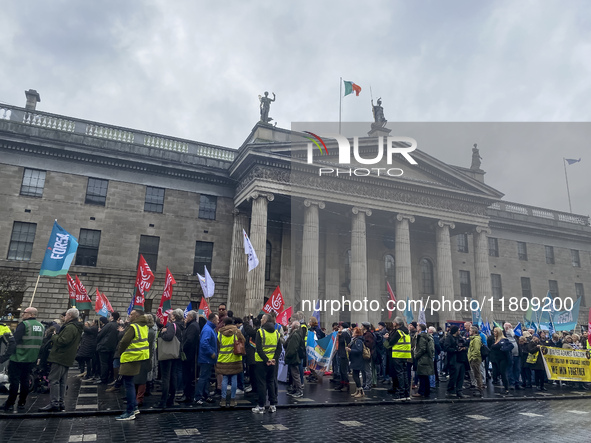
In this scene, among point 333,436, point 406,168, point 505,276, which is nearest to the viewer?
point 333,436

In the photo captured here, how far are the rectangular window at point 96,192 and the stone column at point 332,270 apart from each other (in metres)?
15.4

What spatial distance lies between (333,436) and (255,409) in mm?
2362

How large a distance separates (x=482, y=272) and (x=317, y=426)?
25900 mm

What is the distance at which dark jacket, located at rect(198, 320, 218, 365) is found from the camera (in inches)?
384

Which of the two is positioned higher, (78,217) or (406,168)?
(406,168)

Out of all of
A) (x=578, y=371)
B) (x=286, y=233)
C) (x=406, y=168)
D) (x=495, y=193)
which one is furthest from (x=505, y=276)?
(x=578, y=371)

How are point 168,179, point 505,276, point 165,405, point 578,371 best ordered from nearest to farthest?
1. point 165,405
2. point 578,371
3. point 168,179
4. point 505,276

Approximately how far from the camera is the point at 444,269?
29625mm

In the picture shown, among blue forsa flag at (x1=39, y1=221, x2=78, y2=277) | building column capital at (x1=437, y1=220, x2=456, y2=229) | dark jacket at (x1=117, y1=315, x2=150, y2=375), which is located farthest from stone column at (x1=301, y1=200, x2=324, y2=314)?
dark jacket at (x1=117, y1=315, x2=150, y2=375)

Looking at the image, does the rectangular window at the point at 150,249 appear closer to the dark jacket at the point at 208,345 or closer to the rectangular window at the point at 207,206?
the rectangular window at the point at 207,206

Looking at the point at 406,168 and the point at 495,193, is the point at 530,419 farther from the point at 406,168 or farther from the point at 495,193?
the point at 495,193

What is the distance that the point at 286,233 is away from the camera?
30.0m

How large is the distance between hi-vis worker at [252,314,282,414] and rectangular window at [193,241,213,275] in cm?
1862

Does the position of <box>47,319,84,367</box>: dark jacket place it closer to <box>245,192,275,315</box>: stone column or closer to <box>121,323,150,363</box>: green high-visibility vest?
<box>121,323,150,363</box>: green high-visibility vest
